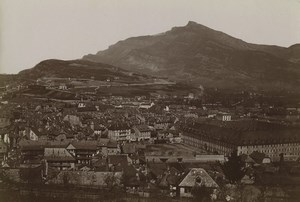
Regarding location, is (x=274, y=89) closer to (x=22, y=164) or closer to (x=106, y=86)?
(x=106, y=86)

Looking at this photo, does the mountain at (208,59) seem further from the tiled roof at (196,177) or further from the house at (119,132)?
the tiled roof at (196,177)

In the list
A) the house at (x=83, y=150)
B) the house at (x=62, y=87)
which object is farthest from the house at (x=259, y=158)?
the house at (x=62, y=87)

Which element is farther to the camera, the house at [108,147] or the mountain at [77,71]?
the house at [108,147]

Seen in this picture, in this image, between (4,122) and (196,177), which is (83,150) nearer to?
(4,122)

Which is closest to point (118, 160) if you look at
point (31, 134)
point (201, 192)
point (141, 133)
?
point (31, 134)

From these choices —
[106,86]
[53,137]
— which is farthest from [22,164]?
[106,86]

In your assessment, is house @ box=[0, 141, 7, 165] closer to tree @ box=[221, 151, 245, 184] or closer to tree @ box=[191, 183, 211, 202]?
tree @ box=[191, 183, 211, 202]

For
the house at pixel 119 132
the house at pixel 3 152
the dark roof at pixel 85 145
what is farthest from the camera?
the house at pixel 119 132
